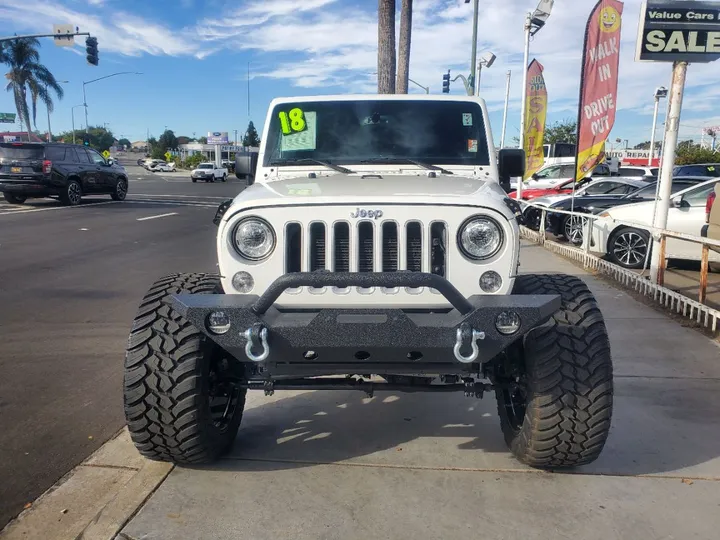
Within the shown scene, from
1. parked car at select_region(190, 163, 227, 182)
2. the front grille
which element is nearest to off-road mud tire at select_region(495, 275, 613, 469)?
the front grille

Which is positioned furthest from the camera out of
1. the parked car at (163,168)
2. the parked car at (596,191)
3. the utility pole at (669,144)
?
the parked car at (163,168)

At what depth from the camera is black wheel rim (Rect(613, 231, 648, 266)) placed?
9.92m

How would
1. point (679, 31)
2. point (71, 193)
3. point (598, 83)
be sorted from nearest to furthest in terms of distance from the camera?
point (679, 31)
point (598, 83)
point (71, 193)

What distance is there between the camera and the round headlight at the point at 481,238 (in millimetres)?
3139

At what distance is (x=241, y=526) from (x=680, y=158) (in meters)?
45.1

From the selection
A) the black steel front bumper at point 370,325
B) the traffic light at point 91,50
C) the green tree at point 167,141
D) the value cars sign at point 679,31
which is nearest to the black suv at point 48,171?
the traffic light at point 91,50

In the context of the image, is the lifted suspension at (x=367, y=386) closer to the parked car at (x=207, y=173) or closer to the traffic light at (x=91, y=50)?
the traffic light at (x=91, y=50)

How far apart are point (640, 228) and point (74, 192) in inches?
666

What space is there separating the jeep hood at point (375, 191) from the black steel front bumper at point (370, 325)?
0.51 m

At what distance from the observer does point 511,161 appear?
14.6 ft

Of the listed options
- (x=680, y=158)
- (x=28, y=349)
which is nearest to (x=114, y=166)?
(x=28, y=349)

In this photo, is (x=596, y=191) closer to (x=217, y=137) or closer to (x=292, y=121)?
(x=292, y=121)

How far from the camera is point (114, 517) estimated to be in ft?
9.73

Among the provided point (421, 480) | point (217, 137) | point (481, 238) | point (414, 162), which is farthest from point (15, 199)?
point (217, 137)
